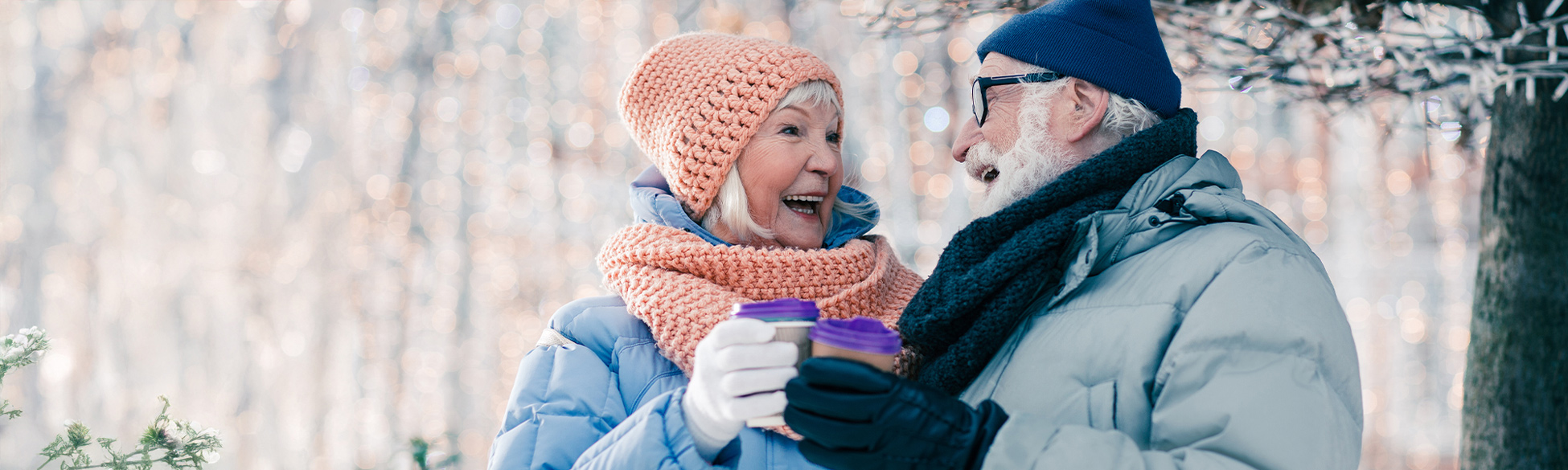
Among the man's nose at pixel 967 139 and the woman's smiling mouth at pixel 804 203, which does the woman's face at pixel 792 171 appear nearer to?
the woman's smiling mouth at pixel 804 203

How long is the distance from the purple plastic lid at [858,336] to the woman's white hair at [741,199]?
71 cm

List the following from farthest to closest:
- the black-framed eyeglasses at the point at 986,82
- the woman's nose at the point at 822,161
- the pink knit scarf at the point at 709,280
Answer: the woman's nose at the point at 822,161 < the black-framed eyeglasses at the point at 986,82 < the pink knit scarf at the point at 709,280

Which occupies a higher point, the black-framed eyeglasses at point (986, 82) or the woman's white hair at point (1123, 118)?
the black-framed eyeglasses at point (986, 82)

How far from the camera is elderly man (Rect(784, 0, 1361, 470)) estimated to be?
102cm

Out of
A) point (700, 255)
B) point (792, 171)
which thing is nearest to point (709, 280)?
point (700, 255)

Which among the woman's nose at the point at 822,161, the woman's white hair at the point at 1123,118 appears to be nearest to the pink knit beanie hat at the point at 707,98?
the woman's nose at the point at 822,161

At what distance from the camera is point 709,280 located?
163cm

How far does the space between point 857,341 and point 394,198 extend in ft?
11.3

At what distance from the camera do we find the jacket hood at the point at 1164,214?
1.28 meters

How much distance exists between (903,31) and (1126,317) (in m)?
1.19

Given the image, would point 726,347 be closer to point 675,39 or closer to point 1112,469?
point 1112,469

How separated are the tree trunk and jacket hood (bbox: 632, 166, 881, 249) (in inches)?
58.2

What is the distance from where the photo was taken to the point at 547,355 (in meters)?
1.57

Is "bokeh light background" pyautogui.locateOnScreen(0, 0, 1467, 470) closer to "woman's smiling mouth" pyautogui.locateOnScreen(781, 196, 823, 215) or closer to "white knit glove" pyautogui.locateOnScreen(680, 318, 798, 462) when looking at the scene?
"woman's smiling mouth" pyautogui.locateOnScreen(781, 196, 823, 215)
